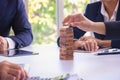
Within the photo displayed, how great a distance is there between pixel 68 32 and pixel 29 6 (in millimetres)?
1789

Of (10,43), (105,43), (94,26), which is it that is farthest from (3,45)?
(105,43)

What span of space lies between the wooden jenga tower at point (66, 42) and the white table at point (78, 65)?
4 centimetres

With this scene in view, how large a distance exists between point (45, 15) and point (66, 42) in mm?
1806

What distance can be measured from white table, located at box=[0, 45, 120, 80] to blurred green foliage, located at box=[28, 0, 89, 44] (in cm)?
153

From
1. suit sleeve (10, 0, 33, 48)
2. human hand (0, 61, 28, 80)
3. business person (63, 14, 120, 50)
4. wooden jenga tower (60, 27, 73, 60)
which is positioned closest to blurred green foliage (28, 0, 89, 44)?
suit sleeve (10, 0, 33, 48)

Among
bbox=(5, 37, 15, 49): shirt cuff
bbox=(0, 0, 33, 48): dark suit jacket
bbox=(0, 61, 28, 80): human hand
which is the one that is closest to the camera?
bbox=(0, 61, 28, 80): human hand

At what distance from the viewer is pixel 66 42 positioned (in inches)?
51.9

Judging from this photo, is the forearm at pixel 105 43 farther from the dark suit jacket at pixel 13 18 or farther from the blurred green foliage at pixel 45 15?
the blurred green foliage at pixel 45 15

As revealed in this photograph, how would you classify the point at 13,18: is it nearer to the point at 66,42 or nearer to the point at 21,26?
the point at 21,26

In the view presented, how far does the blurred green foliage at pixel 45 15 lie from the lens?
304cm

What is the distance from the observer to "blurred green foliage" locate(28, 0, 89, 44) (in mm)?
3041

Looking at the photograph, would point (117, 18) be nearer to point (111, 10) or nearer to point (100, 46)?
point (111, 10)

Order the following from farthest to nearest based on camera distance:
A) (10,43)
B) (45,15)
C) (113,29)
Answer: (45,15), (10,43), (113,29)

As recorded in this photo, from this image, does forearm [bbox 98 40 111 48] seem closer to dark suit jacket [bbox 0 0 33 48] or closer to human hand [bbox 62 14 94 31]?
human hand [bbox 62 14 94 31]
